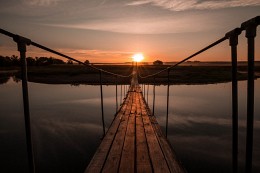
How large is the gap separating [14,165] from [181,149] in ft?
14.9

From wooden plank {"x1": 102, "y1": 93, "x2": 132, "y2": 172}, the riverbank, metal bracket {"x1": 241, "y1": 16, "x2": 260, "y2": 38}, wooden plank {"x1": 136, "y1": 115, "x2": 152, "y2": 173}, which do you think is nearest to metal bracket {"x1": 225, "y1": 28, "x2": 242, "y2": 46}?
metal bracket {"x1": 241, "y1": 16, "x2": 260, "y2": 38}

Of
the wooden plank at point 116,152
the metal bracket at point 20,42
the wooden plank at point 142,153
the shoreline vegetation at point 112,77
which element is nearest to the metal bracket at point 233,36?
the metal bracket at point 20,42

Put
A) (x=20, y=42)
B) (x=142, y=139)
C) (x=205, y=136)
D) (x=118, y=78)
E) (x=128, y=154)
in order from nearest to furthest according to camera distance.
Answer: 1. (x=20, y=42)
2. (x=128, y=154)
3. (x=142, y=139)
4. (x=205, y=136)
5. (x=118, y=78)

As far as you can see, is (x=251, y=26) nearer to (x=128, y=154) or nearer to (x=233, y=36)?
(x=233, y=36)

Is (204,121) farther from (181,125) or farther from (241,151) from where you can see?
(241,151)

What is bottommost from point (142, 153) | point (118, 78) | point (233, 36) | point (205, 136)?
point (205, 136)

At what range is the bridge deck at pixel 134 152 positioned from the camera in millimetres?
2609

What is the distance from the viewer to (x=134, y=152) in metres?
3.12

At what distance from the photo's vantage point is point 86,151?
647 centimetres

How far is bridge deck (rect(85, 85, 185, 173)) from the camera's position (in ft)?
8.56

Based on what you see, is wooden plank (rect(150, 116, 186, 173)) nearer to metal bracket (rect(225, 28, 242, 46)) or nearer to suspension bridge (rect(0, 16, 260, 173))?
suspension bridge (rect(0, 16, 260, 173))

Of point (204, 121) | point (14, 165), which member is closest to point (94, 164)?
point (14, 165)

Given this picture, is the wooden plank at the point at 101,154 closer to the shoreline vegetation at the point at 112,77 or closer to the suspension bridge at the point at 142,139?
the suspension bridge at the point at 142,139

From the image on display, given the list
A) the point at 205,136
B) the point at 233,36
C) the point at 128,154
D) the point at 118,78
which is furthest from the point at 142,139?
the point at 118,78
